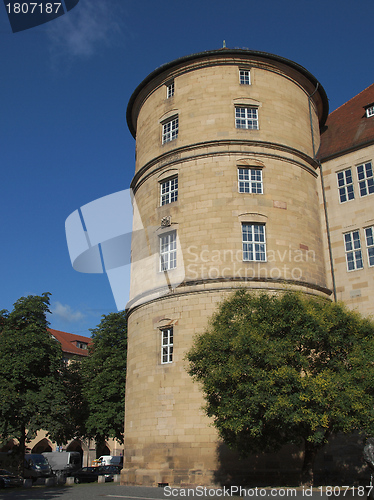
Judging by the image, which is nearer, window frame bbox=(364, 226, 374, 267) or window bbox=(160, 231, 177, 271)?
window frame bbox=(364, 226, 374, 267)

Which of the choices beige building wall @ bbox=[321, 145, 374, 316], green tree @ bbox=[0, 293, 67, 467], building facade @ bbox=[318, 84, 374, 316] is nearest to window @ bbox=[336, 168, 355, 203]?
building facade @ bbox=[318, 84, 374, 316]

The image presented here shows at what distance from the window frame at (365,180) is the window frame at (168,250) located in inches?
387

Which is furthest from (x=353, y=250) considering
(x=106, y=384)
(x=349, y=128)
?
(x=106, y=384)

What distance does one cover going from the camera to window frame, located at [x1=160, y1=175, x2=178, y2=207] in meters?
24.8

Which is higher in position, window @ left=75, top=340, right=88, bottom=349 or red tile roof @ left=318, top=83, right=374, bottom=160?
red tile roof @ left=318, top=83, right=374, bottom=160

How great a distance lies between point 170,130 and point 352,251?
11.6 m

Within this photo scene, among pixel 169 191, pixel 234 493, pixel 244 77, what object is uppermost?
pixel 244 77

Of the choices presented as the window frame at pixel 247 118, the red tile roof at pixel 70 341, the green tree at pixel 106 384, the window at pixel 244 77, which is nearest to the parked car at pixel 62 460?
the green tree at pixel 106 384

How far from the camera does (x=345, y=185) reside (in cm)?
2531

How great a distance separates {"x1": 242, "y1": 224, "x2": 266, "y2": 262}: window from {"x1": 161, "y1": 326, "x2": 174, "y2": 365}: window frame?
4.87 m

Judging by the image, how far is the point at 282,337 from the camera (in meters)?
14.6

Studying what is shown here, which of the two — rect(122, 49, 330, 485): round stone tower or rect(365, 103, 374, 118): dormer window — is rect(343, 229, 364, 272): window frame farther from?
rect(365, 103, 374, 118): dormer window

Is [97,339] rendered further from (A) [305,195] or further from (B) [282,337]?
(B) [282,337]

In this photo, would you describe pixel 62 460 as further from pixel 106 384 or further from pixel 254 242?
pixel 254 242
